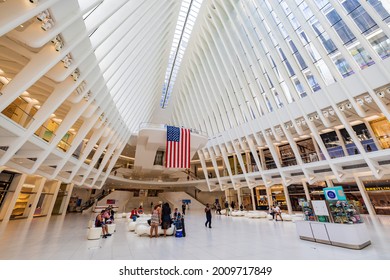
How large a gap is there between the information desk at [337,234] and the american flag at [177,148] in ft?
39.2

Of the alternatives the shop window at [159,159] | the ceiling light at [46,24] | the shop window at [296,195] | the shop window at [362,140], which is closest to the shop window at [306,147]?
the shop window at [362,140]

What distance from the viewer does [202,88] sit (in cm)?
2397

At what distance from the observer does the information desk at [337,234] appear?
5199mm

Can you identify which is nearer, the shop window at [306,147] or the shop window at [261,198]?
the shop window at [306,147]

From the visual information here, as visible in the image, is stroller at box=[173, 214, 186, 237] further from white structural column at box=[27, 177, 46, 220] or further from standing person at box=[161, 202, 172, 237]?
white structural column at box=[27, 177, 46, 220]

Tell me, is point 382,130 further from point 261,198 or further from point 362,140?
point 261,198

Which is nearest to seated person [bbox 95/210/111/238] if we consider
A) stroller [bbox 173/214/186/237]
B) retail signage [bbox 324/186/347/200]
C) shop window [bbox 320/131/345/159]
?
stroller [bbox 173/214/186/237]

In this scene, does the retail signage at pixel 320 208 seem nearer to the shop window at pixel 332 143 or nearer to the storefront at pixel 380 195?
the shop window at pixel 332 143

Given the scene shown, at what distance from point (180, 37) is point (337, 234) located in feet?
70.2

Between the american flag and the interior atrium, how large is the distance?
2.12 meters

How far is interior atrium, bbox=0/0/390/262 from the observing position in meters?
6.62

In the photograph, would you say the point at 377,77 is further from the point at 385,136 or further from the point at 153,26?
the point at 153,26
